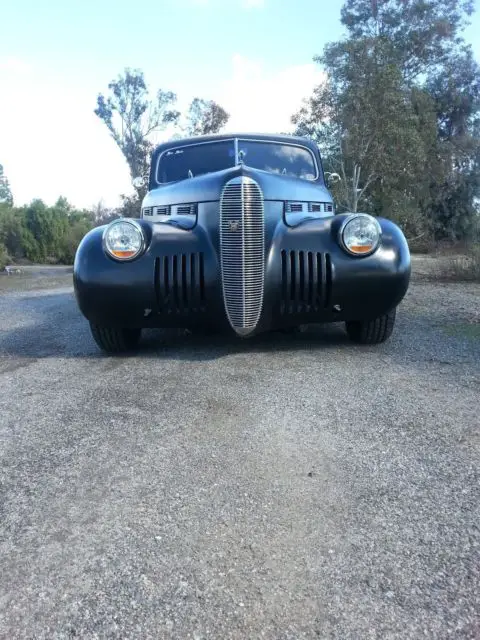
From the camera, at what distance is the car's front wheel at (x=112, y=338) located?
4.23 meters

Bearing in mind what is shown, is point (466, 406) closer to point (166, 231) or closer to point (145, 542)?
point (145, 542)

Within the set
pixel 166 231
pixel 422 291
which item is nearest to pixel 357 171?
pixel 422 291

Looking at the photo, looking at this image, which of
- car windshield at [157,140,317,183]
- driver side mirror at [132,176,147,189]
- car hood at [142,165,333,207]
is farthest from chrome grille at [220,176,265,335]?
driver side mirror at [132,176,147,189]

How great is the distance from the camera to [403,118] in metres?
16.9

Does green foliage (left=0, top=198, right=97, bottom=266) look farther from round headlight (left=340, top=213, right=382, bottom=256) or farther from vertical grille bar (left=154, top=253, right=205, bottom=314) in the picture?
round headlight (left=340, top=213, right=382, bottom=256)

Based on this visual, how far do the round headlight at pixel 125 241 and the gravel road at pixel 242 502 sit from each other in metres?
0.83

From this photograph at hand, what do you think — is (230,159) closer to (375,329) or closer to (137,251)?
(137,251)

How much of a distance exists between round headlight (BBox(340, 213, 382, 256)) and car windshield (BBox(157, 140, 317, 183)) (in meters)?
1.87

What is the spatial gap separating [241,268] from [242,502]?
2152mm

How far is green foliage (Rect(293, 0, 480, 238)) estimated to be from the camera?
16891mm

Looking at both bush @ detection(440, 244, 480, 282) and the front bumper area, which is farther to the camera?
bush @ detection(440, 244, 480, 282)

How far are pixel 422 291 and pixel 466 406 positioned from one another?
5973 millimetres

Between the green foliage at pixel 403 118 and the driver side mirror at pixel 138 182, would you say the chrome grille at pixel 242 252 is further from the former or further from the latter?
the driver side mirror at pixel 138 182

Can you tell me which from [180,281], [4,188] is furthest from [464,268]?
[4,188]
